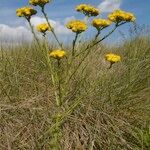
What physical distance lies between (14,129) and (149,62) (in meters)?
3.01

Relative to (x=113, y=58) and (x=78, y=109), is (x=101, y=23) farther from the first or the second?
(x=78, y=109)

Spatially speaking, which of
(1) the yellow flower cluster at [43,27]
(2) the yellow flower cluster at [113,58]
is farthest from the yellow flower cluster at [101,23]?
(1) the yellow flower cluster at [43,27]

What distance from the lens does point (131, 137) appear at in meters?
4.91

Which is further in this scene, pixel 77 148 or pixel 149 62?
pixel 149 62

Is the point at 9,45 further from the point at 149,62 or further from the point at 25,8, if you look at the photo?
the point at 25,8

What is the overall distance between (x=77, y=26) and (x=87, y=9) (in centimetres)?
34

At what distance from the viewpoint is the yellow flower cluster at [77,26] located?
359 cm

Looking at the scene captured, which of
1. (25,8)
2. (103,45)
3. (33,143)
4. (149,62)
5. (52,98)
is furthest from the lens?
(103,45)

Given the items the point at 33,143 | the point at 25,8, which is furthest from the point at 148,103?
the point at 25,8

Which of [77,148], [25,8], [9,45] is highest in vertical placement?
[25,8]

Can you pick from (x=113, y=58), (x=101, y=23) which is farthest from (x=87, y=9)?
(x=113, y=58)

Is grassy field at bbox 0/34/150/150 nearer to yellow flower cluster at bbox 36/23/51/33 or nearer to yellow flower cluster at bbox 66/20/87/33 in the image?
yellow flower cluster at bbox 36/23/51/33

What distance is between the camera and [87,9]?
388 centimetres

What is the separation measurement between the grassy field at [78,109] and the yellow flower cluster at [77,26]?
367 mm
